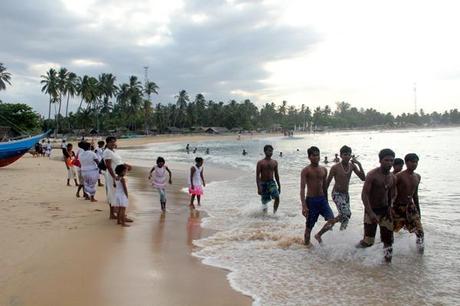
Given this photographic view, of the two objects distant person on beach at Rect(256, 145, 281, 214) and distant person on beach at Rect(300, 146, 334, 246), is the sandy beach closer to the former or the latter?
distant person on beach at Rect(256, 145, 281, 214)

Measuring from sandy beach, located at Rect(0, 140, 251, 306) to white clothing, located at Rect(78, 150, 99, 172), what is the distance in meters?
0.96

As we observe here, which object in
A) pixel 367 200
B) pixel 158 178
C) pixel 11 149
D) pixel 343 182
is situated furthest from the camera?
pixel 11 149

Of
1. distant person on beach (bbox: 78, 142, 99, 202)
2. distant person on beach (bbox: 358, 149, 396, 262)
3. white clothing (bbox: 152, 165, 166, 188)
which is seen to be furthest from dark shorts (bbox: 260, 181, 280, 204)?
distant person on beach (bbox: 78, 142, 99, 202)

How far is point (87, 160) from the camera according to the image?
35.5 ft

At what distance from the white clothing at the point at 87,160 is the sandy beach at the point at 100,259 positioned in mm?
965

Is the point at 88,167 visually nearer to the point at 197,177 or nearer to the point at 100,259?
the point at 197,177

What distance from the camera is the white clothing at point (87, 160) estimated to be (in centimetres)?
1080

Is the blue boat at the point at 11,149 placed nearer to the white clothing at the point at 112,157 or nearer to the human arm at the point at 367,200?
the white clothing at the point at 112,157

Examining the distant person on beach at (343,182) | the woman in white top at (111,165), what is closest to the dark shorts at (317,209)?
the distant person on beach at (343,182)

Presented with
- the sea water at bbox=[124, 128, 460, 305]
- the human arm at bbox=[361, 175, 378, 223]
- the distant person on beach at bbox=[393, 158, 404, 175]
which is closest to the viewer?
the sea water at bbox=[124, 128, 460, 305]

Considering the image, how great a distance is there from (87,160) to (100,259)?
531 cm

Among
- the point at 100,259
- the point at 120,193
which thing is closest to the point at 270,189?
the point at 120,193

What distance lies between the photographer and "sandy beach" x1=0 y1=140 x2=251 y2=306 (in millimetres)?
4676

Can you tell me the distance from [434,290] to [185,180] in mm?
13819
